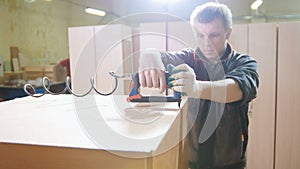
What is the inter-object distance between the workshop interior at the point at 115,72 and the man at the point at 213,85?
58mm

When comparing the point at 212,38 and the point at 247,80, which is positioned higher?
the point at 212,38

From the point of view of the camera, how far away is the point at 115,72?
2.40 metres

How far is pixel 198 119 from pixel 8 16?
15.9ft

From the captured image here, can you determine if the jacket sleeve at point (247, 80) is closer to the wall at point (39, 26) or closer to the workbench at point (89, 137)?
the workbench at point (89, 137)

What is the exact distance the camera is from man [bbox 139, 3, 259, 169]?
0.71 meters

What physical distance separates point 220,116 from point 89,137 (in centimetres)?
64

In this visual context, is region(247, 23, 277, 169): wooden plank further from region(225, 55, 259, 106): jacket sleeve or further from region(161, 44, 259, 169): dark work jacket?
region(225, 55, 259, 106): jacket sleeve

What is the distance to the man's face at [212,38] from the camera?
108 cm

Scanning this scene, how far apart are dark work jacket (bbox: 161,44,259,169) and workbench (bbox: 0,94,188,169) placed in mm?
245

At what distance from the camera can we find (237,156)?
103 centimetres

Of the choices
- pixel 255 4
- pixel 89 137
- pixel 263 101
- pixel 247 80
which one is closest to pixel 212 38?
pixel 247 80

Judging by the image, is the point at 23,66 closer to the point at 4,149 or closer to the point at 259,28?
the point at 259,28

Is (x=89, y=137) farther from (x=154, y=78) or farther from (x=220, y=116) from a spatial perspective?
(x=220, y=116)

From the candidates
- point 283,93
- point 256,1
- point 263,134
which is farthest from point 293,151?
point 256,1
